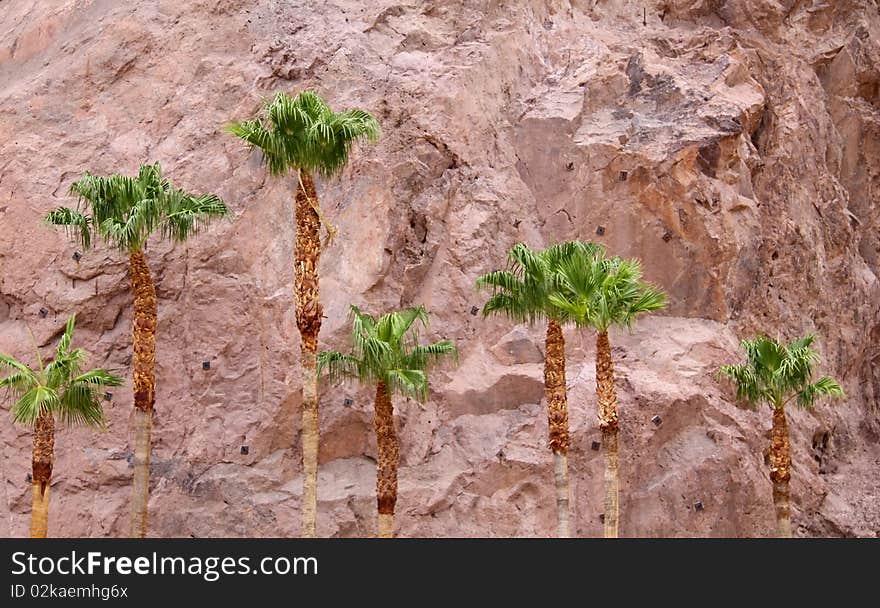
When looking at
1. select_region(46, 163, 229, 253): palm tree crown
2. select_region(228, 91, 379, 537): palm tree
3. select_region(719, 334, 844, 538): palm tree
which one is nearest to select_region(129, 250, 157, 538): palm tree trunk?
select_region(46, 163, 229, 253): palm tree crown

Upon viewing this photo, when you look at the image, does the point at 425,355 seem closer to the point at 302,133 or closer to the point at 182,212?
the point at 302,133

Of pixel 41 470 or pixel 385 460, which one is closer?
pixel 41 470

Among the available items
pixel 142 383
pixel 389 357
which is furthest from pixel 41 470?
pixel 389 357

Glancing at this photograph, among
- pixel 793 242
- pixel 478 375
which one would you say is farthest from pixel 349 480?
pixel 793 242

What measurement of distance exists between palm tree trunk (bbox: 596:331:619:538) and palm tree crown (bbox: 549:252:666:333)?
48 centimetres

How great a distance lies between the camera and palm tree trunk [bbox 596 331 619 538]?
19.9 metres

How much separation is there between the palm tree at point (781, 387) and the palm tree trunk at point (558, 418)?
390 cm

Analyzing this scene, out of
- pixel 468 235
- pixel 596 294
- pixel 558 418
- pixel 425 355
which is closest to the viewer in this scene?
pixel 596 294

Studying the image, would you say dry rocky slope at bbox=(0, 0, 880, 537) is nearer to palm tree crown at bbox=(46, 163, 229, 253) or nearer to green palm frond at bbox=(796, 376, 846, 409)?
green palm frond at bbox=(796, 376, 846, 409)

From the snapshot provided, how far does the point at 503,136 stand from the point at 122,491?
12.2m

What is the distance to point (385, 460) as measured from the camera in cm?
2009

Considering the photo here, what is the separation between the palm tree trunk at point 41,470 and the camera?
1962 cm

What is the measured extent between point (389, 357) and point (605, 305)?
405 centimetres

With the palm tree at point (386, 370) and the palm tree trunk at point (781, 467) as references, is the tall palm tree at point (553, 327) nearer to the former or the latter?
the palm tree at point (386, 370)
